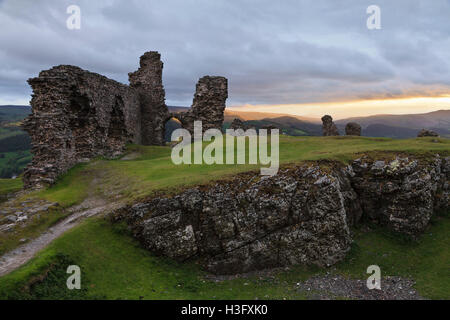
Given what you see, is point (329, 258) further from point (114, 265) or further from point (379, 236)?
point (114, 265)

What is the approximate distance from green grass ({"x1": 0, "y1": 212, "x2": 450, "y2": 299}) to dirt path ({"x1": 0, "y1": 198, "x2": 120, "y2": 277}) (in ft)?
2.67

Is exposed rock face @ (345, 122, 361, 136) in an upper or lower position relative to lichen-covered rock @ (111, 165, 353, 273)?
upper

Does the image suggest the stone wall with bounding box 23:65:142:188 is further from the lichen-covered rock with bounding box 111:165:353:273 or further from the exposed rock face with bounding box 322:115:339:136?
the exposed rock face with bounding box 322:115:339:136

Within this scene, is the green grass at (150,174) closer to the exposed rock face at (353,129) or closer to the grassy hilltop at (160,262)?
the grassy hilltop at (160,262)

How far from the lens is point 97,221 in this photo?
16.5m

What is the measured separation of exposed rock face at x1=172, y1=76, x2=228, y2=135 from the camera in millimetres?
45500

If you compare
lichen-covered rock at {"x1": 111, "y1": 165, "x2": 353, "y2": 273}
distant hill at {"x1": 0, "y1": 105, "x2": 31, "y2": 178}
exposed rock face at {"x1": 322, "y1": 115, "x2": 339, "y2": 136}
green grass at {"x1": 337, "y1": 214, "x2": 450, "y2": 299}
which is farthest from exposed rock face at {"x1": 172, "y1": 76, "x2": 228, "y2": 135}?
distant hill at {"x1": 0, "y1": 105, "x2": 31, "y2": 178}

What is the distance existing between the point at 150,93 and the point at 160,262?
37.8m

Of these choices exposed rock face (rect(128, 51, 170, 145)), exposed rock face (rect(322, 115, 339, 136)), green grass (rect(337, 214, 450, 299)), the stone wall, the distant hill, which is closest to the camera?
green grass (rect(337, 214, 450, 299))

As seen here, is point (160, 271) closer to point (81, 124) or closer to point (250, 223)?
point (250, 223)

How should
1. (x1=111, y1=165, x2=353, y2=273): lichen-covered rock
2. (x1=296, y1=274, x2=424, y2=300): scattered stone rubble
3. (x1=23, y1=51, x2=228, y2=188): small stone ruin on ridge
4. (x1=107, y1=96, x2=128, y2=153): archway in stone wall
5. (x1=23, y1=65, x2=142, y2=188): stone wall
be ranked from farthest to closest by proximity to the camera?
(x1=107, y1=96, x2=128, y2=153): archway in stone wall → (x1=23, y1=51, x2=228, y2=188): small stone ruin on ridge → (x1=23, y1=65, x2=142, y2=188): stone wall → (x1=111, y1=165, x2=353, y2=273): lichen-covered rock → (x1=296, y1=274, x2=424, y2=300): scattered stone rubble

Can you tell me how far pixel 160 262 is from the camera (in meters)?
15.8

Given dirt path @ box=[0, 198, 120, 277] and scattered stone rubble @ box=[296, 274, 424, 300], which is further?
scattered stone rubble @ box=[296, 274, 424, 300]

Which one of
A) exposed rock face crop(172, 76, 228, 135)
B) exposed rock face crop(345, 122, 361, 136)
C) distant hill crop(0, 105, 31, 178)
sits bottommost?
distant hill crop(0, 105, 31, 178)
